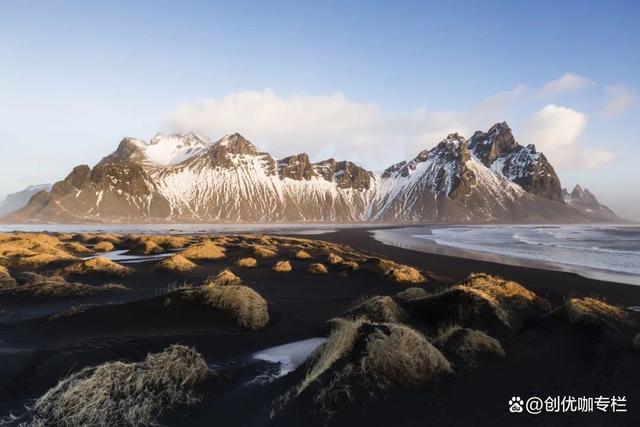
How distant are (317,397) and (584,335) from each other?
7.96 metres

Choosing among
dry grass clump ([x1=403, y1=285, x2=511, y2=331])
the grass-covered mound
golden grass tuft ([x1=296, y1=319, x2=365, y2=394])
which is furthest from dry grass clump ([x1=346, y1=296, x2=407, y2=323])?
the grass-covered mound

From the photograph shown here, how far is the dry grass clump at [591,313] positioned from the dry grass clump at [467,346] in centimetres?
345

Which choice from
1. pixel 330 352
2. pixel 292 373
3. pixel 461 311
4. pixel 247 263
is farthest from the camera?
pixel 247 263

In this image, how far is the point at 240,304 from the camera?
1277 centimetres

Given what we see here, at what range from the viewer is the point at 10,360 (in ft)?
29.1

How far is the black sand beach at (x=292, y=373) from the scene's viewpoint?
6641 millimetres

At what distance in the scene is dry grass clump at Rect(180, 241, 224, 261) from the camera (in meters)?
30.8

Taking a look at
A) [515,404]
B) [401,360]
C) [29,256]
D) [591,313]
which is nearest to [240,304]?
[401,360]

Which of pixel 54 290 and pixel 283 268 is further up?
pixel 54 290

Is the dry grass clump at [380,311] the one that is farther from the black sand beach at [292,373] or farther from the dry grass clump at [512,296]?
the dry grass clump at [512,296]

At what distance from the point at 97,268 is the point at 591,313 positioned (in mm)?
23280

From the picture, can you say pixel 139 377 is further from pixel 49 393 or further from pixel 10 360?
pixel 10 360

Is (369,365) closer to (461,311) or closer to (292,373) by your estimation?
(292,373)

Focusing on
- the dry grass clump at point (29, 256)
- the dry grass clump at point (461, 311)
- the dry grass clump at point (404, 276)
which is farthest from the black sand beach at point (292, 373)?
the dry grass clump at point (29, 256)
